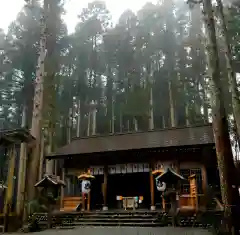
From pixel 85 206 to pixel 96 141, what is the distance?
14.1 feet

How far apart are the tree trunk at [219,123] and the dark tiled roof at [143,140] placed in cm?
628

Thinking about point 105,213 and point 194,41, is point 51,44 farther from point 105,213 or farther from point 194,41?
point 194,41

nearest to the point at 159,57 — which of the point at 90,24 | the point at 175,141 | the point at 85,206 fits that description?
the point at 90,24

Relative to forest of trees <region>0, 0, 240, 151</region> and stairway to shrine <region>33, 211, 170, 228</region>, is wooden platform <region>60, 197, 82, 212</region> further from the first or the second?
forest of trees <region>0, 0, 240, 151</region>

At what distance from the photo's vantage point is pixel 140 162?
15641 mm

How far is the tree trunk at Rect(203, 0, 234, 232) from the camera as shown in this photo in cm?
730

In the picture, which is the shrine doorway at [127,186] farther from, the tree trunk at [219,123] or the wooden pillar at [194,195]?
the tree trunk at [219,123]

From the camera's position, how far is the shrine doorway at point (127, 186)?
57.6 ft

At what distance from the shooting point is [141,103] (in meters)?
24.8

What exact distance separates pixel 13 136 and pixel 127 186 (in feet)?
30.3

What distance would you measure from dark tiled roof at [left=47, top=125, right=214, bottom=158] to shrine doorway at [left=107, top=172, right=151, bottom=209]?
2.23 metres

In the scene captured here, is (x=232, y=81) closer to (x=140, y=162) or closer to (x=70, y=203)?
(x=140, y=162)

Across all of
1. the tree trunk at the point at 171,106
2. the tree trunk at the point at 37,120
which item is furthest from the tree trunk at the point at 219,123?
the tree trunk at the point at 171,106

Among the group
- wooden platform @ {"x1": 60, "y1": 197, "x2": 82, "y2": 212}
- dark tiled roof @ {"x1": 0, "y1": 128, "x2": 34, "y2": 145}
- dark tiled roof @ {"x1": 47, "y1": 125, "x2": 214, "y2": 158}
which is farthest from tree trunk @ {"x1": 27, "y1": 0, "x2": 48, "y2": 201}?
dark tiled roof @ {"x1": 47, "y1": 125, "x2": 214, "y2": 158}
